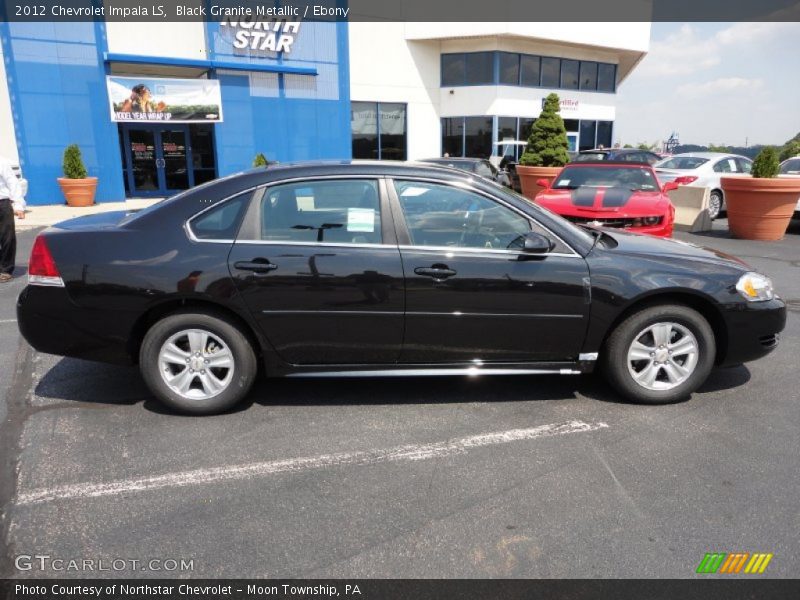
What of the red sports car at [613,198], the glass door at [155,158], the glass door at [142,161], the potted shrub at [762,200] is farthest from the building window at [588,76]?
the red sports car at [613,198]

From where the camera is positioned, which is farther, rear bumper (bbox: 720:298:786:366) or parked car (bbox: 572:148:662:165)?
parked car (bbox: 572:148:662:165)

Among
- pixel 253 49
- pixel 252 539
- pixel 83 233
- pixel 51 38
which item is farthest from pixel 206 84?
pixel 252 539

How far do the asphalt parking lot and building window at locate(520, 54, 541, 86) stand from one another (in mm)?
24863

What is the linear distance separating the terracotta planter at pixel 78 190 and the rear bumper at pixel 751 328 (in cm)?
1696

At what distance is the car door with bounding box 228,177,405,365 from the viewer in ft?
12.0

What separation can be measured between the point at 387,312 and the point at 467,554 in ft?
5.23

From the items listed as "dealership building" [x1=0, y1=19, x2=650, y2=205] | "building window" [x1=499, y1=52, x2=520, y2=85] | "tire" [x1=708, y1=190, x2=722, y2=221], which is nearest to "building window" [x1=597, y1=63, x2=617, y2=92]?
"dealership building" [x1=0, y1=19, x2=650, y2=205]

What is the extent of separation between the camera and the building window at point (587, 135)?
29516 millimetres

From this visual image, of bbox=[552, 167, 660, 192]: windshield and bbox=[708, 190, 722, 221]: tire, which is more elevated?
bbox=[552, 167, 660, 192]: windshield

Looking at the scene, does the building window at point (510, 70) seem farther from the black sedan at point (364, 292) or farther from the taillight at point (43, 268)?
the taillight at point (43, 268)

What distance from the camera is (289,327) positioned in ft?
12.3

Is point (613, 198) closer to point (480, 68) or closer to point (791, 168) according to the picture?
point (791, 168)

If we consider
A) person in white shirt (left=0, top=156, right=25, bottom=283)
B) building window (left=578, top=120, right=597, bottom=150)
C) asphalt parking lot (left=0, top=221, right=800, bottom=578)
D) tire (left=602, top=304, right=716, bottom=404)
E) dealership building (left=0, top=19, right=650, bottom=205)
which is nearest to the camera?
asphalt parking lot (left=0, top=221, right=800, bottom=578)

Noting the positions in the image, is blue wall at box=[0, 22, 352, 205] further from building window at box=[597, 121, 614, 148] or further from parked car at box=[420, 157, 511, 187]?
building window at box=[597, 121, 614, 148]
